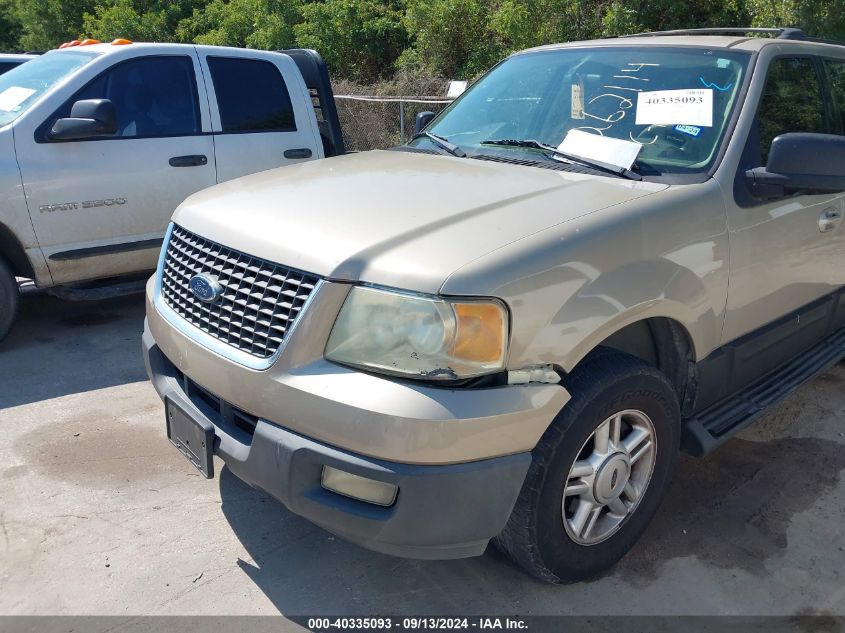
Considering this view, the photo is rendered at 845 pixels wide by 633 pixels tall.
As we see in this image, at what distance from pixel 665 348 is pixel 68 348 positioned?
12.7 ft

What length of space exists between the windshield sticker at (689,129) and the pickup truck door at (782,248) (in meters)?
0.21

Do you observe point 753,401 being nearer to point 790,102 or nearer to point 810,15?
point 790,102

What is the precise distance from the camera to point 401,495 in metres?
2.25

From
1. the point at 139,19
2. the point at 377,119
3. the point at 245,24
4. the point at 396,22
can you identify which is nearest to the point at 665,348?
the point at 377,119

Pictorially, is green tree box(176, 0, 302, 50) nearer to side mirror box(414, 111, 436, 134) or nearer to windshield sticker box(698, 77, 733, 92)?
side mirror box(414, 111, 436, 134)

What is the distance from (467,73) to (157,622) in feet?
42.8

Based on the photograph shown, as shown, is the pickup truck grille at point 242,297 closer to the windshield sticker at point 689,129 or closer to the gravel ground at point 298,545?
the gravel ground at point 298,545

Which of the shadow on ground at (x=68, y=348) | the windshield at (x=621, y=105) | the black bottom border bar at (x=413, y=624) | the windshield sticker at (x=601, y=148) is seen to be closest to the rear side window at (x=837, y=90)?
the windshield at (x=621, y=105)

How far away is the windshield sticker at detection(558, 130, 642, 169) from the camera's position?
10.1 ft

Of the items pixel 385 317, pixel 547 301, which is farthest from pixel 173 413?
pixel 547 301

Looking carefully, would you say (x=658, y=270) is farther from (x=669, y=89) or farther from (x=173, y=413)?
(x=173, y=413)

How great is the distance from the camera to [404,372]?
7.43ft

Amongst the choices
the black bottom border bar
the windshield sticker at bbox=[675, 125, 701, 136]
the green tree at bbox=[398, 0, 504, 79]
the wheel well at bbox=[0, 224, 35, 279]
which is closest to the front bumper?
the black bottom border bar

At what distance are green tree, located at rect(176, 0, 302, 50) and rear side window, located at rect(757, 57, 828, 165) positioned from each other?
53.3ft
